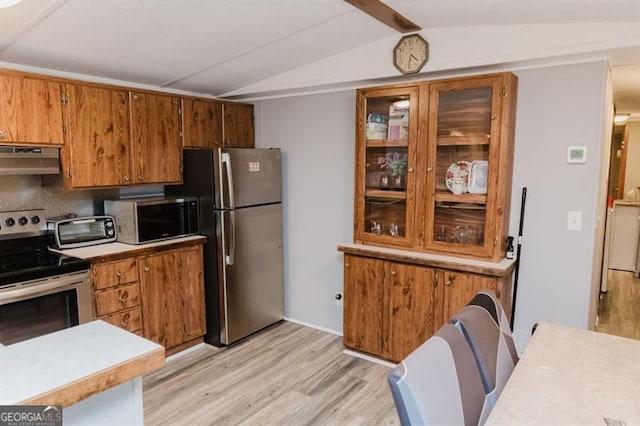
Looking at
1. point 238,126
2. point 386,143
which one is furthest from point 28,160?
point 386,143

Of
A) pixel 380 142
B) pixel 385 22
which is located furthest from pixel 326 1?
pixel 380 142

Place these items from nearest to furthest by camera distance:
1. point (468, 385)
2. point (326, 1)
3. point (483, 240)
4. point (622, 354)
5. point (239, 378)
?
1. point (468, 385)
2. point (622, 354)
3. point (326, 1)
4. point (483, 240)
5. point (239, 378)

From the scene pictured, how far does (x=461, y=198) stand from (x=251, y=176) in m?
1.71

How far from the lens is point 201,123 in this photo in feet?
12.1

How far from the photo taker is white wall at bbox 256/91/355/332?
369 centimetres

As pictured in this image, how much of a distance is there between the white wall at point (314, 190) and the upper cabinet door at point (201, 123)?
0.50 m

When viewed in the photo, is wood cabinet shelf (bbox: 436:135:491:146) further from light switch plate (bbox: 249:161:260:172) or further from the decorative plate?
light switch plate (bbox: 249:161:260:172)

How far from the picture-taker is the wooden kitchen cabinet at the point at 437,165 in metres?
2.73

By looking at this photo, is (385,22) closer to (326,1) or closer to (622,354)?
(326,1)

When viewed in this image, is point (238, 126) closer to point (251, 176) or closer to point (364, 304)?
point (251, 176)

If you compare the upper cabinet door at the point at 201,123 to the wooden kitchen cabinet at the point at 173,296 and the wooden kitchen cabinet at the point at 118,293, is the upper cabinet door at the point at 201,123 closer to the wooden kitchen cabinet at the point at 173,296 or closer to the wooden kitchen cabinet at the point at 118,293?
the wooden kitchen cabinet at the point at 173,296

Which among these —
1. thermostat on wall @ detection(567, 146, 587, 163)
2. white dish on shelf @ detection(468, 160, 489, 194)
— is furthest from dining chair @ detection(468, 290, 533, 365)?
thermostat on wall @ detection(567, 146, 587, 163)

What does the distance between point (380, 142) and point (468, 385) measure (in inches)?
84.1

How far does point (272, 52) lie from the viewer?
3.09m
